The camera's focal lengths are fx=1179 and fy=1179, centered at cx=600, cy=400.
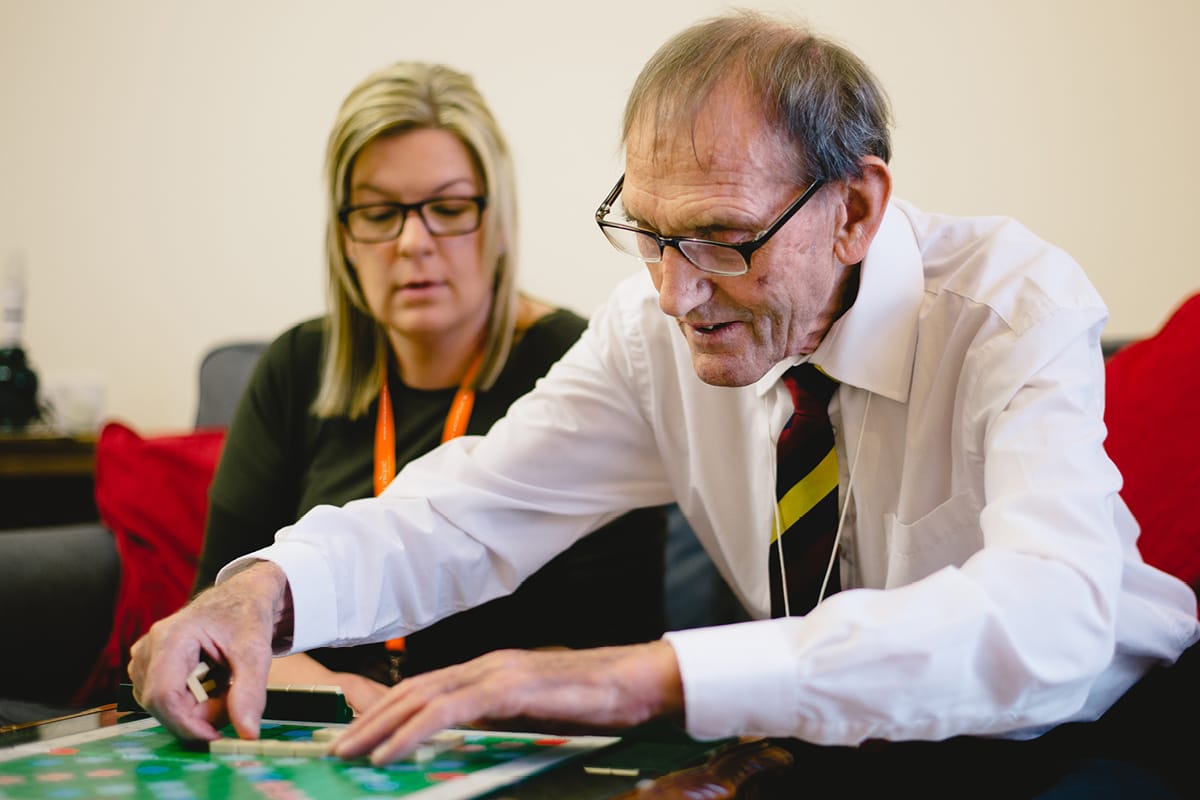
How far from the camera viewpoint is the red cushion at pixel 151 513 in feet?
6.66

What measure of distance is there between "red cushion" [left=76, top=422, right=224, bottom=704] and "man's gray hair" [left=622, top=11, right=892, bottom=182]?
1.30m

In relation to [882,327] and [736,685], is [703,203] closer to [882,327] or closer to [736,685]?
[882,327]

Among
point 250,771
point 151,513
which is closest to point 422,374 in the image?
point 151,513

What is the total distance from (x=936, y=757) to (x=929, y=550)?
0.22 metres

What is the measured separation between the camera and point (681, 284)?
1.14 m

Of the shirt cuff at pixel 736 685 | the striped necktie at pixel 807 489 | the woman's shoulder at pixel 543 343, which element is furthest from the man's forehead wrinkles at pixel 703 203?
the woman's shoulder at pixel 543 343

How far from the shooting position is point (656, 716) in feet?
2.85

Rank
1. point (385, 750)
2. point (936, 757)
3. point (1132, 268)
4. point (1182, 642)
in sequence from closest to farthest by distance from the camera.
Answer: point (385, 750) < point (936, 757) < point (1182, 642) < point (1132, 268)

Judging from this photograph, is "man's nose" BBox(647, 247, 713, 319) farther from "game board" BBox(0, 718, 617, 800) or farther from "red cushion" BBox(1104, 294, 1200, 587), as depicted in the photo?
"red cushion" BBox(1104, 294, 1200, 587)

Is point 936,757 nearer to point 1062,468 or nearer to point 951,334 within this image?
point 1062,468

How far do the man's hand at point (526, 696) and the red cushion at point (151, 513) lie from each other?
131 centimetres

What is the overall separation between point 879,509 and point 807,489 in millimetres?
80

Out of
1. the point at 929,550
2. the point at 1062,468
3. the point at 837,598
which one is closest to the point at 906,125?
the point at 929,550

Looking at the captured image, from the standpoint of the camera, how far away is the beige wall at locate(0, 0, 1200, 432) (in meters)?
1.90
